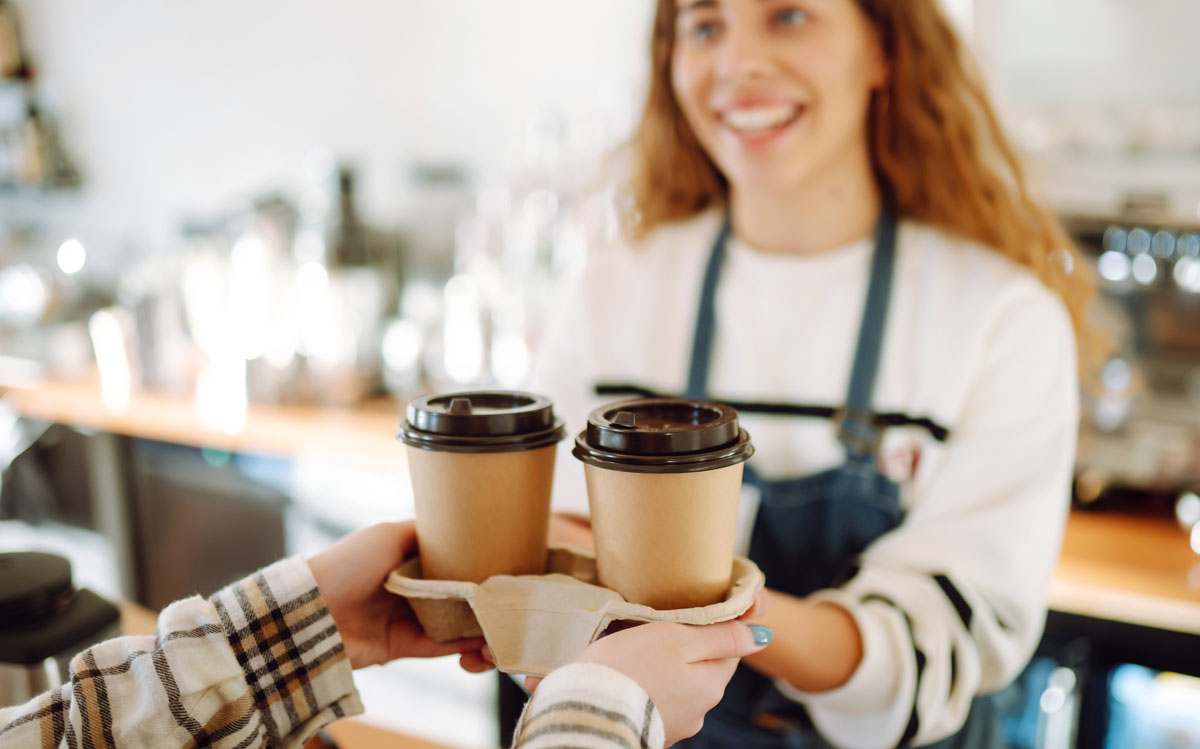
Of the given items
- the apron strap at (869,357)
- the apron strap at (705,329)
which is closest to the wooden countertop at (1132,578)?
the apron strap at (869,357)

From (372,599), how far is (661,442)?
1.18 ft

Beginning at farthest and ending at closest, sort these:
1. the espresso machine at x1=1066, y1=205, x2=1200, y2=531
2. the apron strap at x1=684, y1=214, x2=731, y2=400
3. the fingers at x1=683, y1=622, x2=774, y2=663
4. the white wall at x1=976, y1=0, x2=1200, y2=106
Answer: the white wall at x1=976, y1=0, x2=1200, y2=106 < the espresso machine at x1=1066, y1=205, x2=1200, y2=531 < the apron strap at x1=684, y1=214, x2=731, y2=400 < the fingers at x1=683, y1=622, x2=774, y2=663

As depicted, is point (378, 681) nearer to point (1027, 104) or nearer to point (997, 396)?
point (997, 396)

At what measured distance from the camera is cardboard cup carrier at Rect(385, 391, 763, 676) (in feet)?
2.09

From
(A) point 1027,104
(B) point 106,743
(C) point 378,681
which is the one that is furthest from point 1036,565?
(C) point 378,681

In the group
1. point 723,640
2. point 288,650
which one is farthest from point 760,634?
point 288,650

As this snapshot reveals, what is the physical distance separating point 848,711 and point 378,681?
1341mm

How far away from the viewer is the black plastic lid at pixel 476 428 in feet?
2.21

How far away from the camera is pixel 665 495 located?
0.63m

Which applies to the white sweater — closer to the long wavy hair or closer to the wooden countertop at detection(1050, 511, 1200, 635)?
the long wavy hair

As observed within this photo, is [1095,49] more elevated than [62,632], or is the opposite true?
[1095,49]

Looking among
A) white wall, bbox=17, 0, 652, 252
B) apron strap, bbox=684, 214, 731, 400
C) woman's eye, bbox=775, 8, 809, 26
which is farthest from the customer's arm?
white wall, bbox=17, 0, 652, 252

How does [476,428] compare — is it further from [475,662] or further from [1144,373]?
[1144,373]

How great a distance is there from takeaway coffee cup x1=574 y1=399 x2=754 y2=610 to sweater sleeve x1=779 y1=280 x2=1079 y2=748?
1.14 feet
